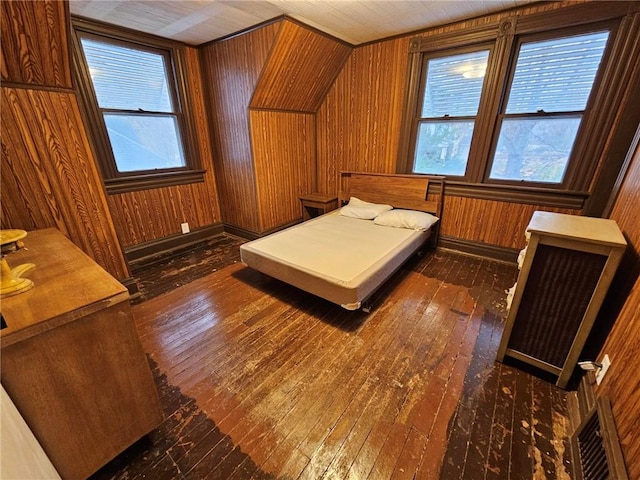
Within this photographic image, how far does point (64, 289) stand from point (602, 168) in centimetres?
376

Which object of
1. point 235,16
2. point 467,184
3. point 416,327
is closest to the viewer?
point 416,327

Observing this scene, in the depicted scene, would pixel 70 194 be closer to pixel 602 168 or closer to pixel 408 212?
pixel 408 212

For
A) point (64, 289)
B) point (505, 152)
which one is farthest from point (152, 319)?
point (505, 152)

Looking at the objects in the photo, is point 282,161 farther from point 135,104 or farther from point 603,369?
point 603,369

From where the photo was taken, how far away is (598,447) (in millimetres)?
1090

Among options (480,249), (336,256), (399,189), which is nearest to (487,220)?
(480,249)

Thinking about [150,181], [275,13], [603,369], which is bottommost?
[603,369]

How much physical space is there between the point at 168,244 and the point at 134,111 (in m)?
1.54

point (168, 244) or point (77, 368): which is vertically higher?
point (77, 368)

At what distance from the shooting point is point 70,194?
6.05 feet

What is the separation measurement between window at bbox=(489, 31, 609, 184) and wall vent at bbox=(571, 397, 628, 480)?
7.42 ft

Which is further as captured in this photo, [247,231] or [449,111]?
[247,231]

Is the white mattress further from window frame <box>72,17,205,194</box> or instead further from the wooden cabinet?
window frame <box>72,17,205,194</box>

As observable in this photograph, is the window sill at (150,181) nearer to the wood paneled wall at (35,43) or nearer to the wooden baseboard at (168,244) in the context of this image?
the wooden baseboard at (168,244)
